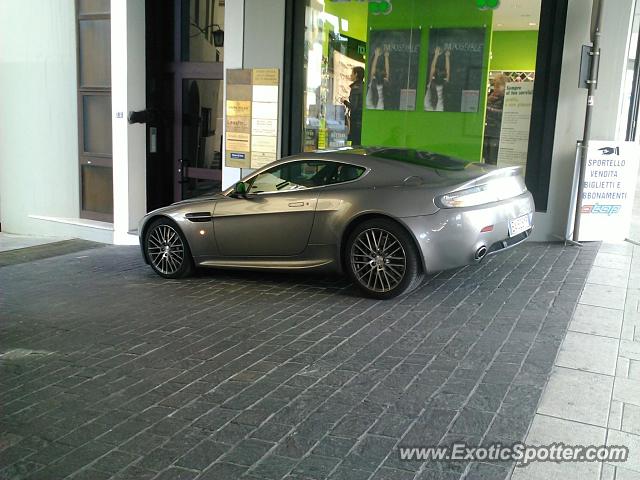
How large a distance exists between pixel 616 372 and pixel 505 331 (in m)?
0.95


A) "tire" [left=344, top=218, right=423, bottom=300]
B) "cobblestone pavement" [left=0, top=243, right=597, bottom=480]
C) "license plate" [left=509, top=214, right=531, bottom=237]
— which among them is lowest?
"cobblestone pavement" [left=0, top=243, right=597, bottom=480]

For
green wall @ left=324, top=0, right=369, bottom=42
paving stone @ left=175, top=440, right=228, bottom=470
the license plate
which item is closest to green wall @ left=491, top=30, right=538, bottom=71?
green wall @ left=324, top=0, right=369, bottom=42

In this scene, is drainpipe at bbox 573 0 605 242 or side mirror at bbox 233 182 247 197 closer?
side mirror at bbox 233 182 247 197

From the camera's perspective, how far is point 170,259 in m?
7.76

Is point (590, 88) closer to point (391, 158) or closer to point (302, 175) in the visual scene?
point (391, 158)

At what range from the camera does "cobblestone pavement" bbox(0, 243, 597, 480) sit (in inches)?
127

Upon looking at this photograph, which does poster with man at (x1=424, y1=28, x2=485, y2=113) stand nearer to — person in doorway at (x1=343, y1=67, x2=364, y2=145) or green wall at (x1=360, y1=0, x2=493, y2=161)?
green wall at (x1=360, y1=0, x2=493, y2=161)

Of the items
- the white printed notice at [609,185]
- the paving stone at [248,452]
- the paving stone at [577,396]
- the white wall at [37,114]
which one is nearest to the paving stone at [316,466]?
the paving stone at [248,452]

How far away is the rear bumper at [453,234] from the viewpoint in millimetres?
5914

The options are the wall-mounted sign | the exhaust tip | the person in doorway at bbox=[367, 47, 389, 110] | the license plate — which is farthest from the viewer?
the wall-mounted sign

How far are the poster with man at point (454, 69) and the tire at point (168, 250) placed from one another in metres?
4.53

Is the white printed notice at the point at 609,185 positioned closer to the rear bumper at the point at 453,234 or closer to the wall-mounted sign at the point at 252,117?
the rear bumper at the point at 453,234

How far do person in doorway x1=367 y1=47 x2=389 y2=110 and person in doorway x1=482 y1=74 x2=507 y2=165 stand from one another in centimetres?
168

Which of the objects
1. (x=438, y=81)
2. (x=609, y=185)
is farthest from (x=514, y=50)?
(x=609, y=185)
